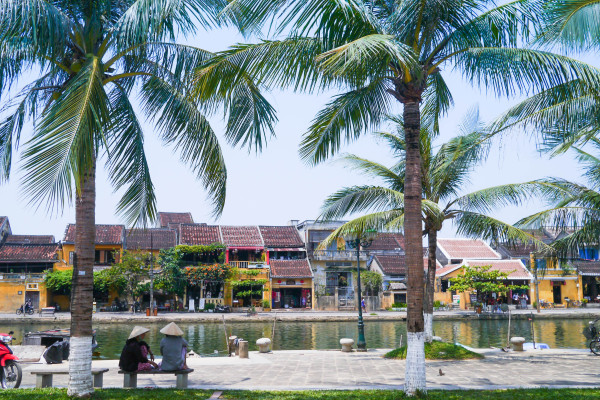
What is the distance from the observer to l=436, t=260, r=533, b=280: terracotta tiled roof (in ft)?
156

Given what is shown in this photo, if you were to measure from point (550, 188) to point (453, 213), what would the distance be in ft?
8.35

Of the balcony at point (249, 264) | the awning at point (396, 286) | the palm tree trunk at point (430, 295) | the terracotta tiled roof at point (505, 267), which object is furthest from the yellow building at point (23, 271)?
the palm tree trunk at point (430, 295)

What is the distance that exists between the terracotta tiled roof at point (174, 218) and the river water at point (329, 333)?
22.1 meters

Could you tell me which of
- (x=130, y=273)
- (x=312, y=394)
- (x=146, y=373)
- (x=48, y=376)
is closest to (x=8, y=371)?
(x=48, y=376)

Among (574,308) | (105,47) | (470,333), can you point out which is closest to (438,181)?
(105,47)

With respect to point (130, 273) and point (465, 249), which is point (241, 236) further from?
point (465, 249)

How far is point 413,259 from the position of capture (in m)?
8.59

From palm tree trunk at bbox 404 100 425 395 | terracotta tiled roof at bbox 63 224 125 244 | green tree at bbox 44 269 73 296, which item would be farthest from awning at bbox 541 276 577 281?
palm tree trunk at bbox 404 100 425 395

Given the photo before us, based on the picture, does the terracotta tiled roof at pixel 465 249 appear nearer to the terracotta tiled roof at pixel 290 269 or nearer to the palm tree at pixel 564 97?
the terracotta tiled roof at pixel 290 269

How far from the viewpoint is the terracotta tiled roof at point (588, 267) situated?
50.2m

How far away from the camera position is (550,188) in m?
15.2

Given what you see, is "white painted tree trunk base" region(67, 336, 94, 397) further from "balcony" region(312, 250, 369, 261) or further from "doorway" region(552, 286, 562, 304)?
"doorway" region(552, 286, 562, 304)

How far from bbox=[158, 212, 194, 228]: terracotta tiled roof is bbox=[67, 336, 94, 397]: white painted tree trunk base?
156 feet

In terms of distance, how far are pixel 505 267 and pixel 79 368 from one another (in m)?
45.5
